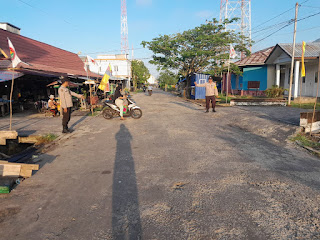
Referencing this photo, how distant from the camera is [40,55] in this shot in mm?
17422

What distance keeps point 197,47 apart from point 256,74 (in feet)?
23.1

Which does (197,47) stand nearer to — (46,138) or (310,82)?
(310,82)

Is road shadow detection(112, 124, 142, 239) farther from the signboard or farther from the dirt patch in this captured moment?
the signboard

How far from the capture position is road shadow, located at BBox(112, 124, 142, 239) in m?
2.44

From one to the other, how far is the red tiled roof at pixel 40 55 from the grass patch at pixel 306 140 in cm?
1221

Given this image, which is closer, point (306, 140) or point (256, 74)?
point (306, 140)

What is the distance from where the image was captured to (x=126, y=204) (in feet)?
9.76

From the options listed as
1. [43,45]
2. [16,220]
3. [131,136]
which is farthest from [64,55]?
[16,220]

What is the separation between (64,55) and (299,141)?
2198cm

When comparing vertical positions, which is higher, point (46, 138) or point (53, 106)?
point (53, 106)

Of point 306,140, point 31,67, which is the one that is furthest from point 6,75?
point 306,140

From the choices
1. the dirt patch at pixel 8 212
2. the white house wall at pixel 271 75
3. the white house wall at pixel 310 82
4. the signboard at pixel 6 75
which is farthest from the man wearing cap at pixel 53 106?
the white house wall at pixel 271 75

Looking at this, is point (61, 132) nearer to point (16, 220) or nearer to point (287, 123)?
point (16, 220)

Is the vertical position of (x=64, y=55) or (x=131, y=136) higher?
(x=64, y=55)
